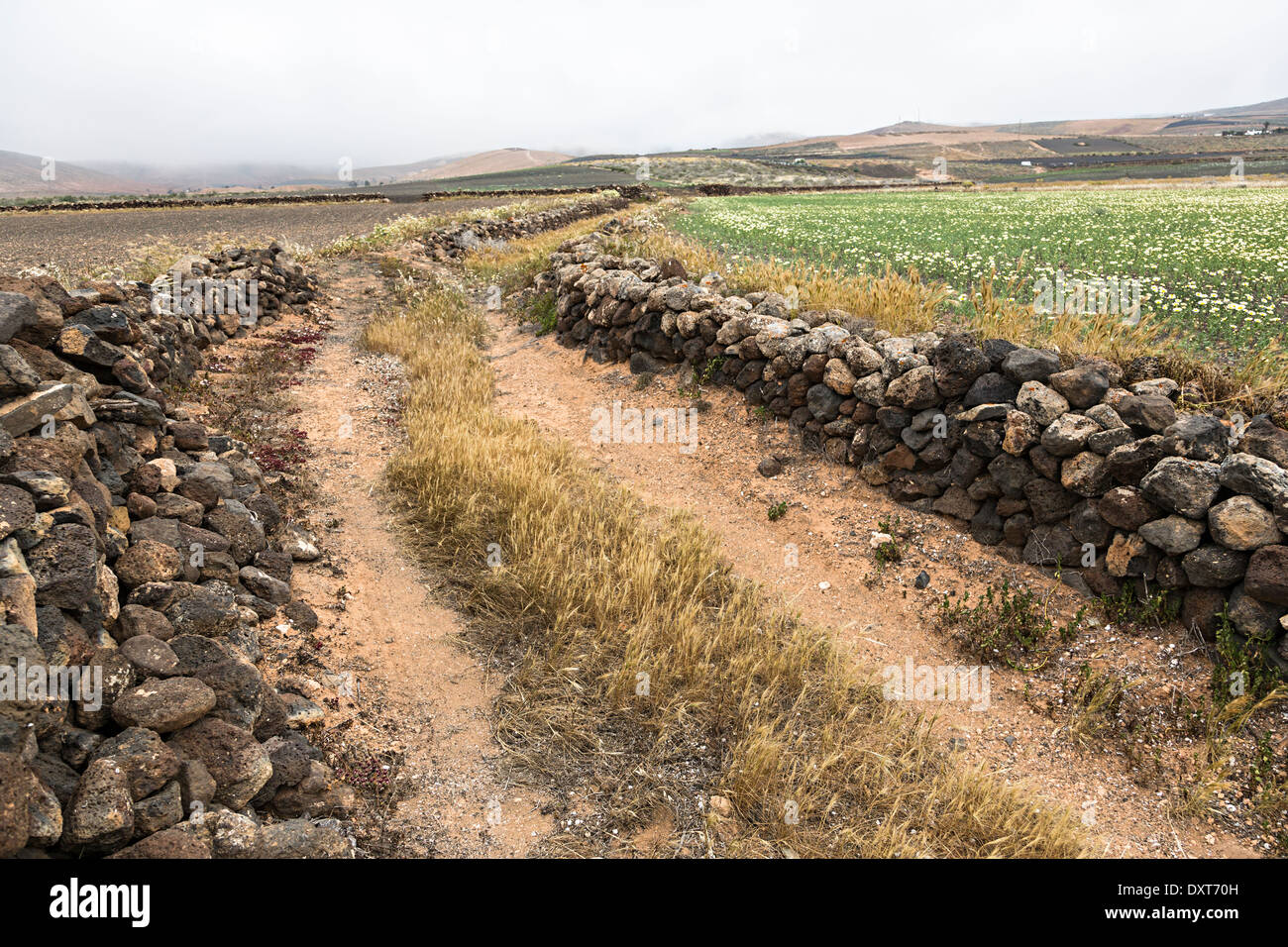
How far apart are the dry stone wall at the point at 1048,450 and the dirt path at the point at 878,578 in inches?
13.8

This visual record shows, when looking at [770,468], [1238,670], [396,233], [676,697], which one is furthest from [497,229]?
[1238,670]

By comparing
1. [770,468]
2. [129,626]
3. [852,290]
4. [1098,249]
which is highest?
[1098,249]

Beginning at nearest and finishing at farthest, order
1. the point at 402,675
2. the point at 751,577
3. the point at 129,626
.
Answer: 1. the point at 129,626
2. the point at 402,675
3. the point at 751,577

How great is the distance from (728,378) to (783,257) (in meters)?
7.65

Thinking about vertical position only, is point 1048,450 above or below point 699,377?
below

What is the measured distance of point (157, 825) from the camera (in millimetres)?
2918

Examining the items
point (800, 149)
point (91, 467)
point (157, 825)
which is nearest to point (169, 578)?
point (91, 467)

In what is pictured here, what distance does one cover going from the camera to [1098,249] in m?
14.8

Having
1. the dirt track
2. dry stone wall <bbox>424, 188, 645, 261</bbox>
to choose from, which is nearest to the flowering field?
dry stone wall <bbox>424, 188, 645, 261</bbox>

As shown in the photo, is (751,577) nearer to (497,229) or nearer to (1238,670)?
(1238,670)

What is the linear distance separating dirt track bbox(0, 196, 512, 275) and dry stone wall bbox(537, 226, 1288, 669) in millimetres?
15568

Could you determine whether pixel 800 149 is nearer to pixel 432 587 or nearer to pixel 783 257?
pixel 783 257

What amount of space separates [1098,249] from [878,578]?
13.1 meters
